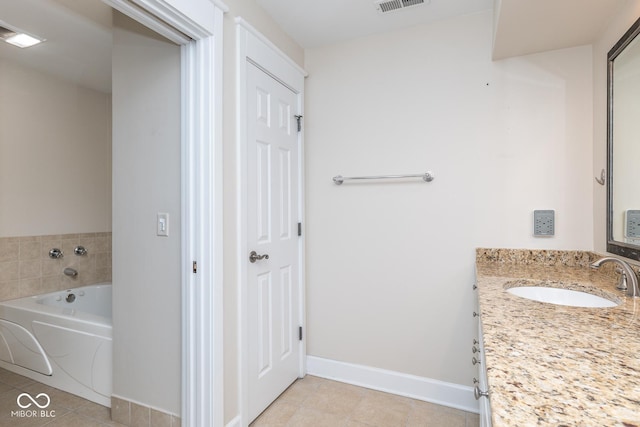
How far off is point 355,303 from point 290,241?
2.03 ft

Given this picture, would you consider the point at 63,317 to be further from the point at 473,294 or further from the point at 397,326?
the point at 473,294

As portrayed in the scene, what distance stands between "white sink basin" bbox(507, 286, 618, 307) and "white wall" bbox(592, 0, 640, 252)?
0.43 meters

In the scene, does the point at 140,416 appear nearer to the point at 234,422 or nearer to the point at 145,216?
the point at 234,422

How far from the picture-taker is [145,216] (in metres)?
1.70

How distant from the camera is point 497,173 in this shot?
6.31 ft

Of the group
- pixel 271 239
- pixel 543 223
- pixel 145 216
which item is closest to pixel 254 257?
pixel 271 239

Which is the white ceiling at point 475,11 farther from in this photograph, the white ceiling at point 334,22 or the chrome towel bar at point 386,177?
the chrome towel bar at point 386,177

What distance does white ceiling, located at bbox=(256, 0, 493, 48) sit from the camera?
6.15ft

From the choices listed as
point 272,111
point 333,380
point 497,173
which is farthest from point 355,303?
point 272,111

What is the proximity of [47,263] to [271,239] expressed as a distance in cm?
197

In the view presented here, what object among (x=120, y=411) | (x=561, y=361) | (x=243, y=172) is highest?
(x=243, y=172)

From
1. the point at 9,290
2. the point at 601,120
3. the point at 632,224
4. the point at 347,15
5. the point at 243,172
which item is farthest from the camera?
the point at 9,290

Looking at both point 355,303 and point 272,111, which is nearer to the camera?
point 272,111

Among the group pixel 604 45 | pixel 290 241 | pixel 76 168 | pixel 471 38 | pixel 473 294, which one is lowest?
pixel 473 294
